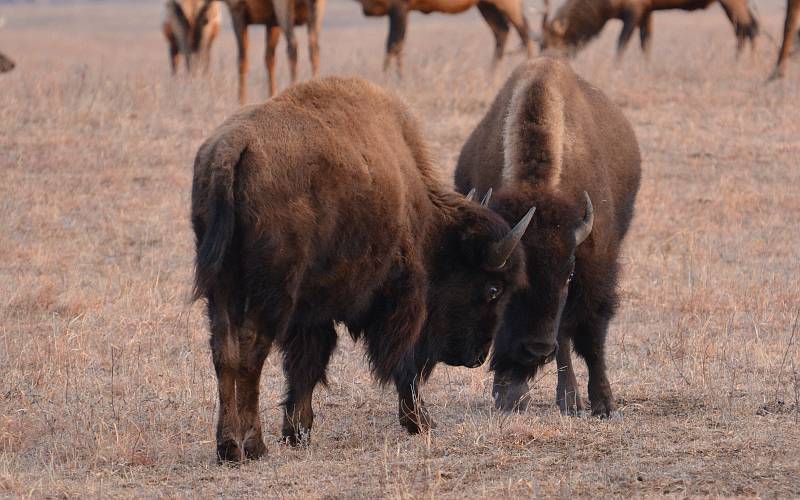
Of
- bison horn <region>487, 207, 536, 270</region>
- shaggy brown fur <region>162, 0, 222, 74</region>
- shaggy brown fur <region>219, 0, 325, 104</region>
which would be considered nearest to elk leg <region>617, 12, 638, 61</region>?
shaggy brown fur <region>219, 0, 325, 104</region>

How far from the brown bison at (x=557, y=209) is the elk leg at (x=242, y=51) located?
305 inches

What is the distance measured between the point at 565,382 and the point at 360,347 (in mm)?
1873

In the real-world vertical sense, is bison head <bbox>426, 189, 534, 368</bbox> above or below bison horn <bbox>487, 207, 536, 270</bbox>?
below

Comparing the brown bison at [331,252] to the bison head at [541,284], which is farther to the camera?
the bison head at [541,284]

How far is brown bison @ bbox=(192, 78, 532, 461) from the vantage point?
205 inches

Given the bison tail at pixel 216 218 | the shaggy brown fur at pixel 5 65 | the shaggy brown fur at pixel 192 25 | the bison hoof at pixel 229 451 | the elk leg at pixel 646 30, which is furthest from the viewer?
the shaggy brown fur at pixel 192 25

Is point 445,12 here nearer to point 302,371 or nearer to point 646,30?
point 646,30

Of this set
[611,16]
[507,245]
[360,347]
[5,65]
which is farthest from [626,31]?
[507,245]

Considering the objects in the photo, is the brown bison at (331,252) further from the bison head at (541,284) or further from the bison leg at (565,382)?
the bison leg at (565,382)

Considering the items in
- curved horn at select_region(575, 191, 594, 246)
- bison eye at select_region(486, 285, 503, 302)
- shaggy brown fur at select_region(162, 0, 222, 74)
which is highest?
curved horn at select_region(575, 191, 594, 246)

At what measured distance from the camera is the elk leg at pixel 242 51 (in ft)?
50.5

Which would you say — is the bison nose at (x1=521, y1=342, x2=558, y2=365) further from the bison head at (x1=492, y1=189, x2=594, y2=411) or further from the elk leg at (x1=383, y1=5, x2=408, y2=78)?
the elk leg at (x1=383, y1=5, x2=408, y2=78)

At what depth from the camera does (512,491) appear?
4.71 metres

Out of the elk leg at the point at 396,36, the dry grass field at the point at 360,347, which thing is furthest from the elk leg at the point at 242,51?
the elk leg at the point at 396,36
